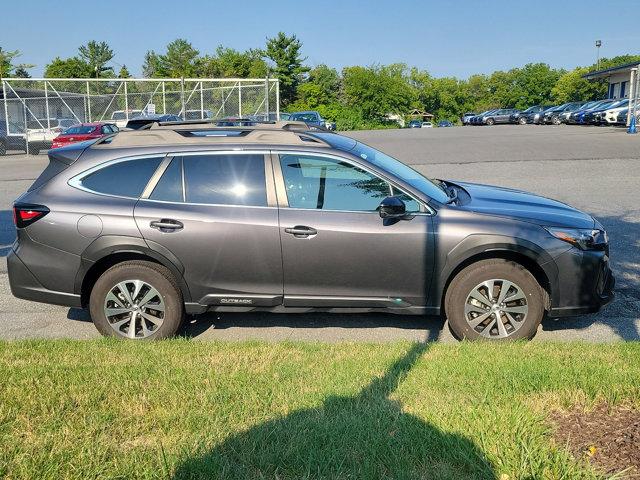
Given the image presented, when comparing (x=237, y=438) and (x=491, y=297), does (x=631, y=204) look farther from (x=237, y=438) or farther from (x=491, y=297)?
(x=237, y=438)

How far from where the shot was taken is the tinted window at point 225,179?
5.80 meters

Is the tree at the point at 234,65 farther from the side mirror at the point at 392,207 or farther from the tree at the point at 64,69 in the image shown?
the side mirror at the point at 392,207

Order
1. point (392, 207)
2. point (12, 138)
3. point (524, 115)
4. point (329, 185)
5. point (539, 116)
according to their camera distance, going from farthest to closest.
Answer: point (524, 115)
point (539, 116)
point (12, 138)
point (329, 185)
point (392, 207)

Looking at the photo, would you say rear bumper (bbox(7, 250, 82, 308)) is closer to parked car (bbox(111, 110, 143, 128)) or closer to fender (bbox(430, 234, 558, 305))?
fender (bbox(430, 234, 558, 305))

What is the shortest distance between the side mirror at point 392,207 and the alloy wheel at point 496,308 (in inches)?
35.0

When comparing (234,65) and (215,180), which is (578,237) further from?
(234,65)

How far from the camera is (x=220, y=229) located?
18.6 feet

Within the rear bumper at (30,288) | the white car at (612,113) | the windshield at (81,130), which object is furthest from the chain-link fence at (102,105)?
the rear bumper at (30,288)

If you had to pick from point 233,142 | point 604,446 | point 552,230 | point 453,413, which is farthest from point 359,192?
point 604,446

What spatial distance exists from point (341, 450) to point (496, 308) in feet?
8.83

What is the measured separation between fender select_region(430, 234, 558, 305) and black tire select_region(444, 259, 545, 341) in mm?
106

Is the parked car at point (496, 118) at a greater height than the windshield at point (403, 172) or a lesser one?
lesser

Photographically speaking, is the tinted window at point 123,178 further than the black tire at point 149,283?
Yes

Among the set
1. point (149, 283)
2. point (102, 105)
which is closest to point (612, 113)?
point (102, 105)
